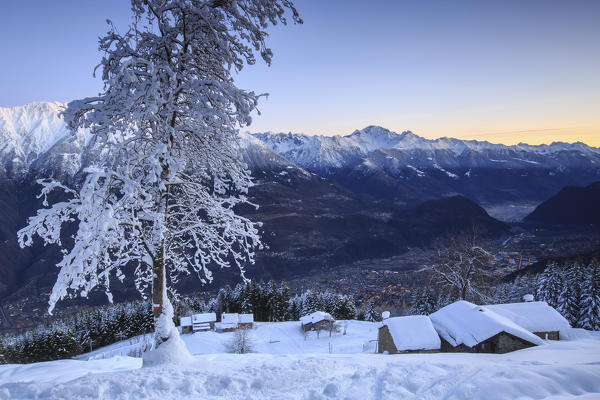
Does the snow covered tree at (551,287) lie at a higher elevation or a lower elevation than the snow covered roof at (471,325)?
lower

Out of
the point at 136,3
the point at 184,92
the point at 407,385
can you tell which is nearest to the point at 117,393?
the point at 407,385

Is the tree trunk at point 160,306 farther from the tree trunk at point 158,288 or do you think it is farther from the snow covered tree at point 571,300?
the snow covered tree at point 571,300

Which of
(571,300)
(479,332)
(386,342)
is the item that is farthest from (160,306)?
(571,300)

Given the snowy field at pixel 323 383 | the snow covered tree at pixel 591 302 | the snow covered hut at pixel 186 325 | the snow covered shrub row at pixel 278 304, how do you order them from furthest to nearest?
the snow covered shrub row at pixel 278 304
the snow covered hut at pixel 186 325
the snow covered tree at pixel 591 302
the snowy field at pixel 323 383

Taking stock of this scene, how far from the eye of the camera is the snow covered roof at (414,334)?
22312mm

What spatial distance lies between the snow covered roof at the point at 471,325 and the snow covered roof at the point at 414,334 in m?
1.08

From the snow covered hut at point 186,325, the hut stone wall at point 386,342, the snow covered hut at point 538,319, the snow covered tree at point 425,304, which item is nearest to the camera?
the snow covered hut at point 538,319

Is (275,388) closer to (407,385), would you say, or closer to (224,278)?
(407,385)

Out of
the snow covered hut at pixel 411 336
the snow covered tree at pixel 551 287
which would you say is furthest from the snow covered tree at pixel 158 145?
the snow covered tree at pixel 551 287

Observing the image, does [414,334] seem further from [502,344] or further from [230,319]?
[230,319]

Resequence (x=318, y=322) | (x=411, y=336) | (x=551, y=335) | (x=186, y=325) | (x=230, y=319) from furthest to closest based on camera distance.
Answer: (x=186, y=325), (x=230, y=319), (x=318, y=322), (x=551, y=335), (x=411, y=336)

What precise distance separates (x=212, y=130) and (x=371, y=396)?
769 centimetres

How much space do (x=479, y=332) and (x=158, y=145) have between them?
74.1 feet

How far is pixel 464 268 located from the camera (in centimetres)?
3020
